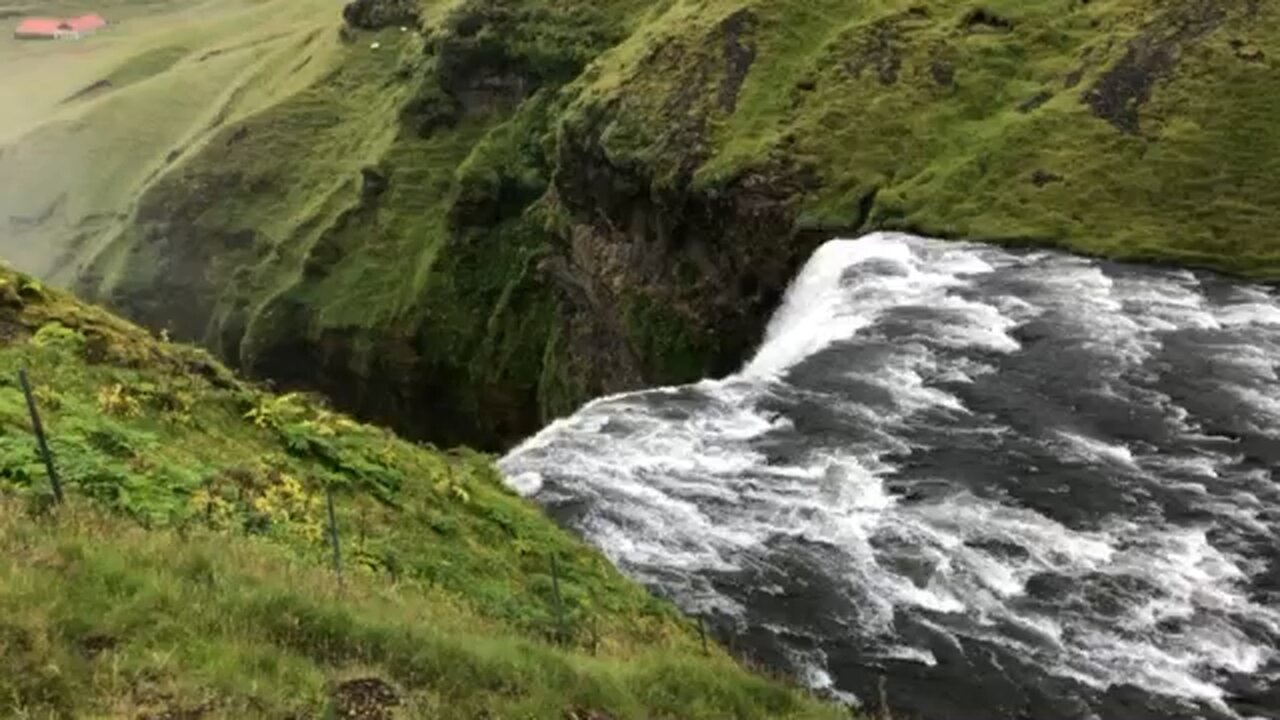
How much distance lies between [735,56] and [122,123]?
125974 millimetres

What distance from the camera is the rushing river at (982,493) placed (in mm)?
24031

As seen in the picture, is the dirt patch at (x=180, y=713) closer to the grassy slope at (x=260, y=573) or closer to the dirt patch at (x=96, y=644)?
the grassy slope at (x=260, y=573)

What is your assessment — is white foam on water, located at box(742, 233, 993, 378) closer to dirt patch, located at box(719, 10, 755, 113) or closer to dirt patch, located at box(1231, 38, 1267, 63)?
dirt patch, located at box(719, 10, 755, 113)

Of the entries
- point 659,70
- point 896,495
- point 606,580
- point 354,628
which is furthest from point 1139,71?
point 354,628

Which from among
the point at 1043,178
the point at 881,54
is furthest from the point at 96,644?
the point at 881,54

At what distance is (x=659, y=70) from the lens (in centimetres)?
6450

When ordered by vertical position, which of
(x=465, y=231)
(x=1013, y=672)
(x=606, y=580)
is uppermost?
(x=606, y=580)

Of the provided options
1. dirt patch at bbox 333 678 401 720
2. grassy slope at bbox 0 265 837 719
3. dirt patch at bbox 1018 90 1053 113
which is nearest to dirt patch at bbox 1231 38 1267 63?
dirt patch at bbox 1018 90 1053 113

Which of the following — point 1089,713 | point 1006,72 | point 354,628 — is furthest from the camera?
point 1006,72

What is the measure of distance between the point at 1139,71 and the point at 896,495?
30368mm

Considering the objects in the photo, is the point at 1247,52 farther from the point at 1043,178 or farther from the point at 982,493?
the point at 982,493

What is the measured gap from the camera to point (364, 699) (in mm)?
12398

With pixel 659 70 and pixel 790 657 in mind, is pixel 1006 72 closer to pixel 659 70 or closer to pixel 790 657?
pixel 659 70

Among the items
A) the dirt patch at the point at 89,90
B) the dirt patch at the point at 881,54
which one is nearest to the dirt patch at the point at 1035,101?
the dirt patch at the point at 881,54
